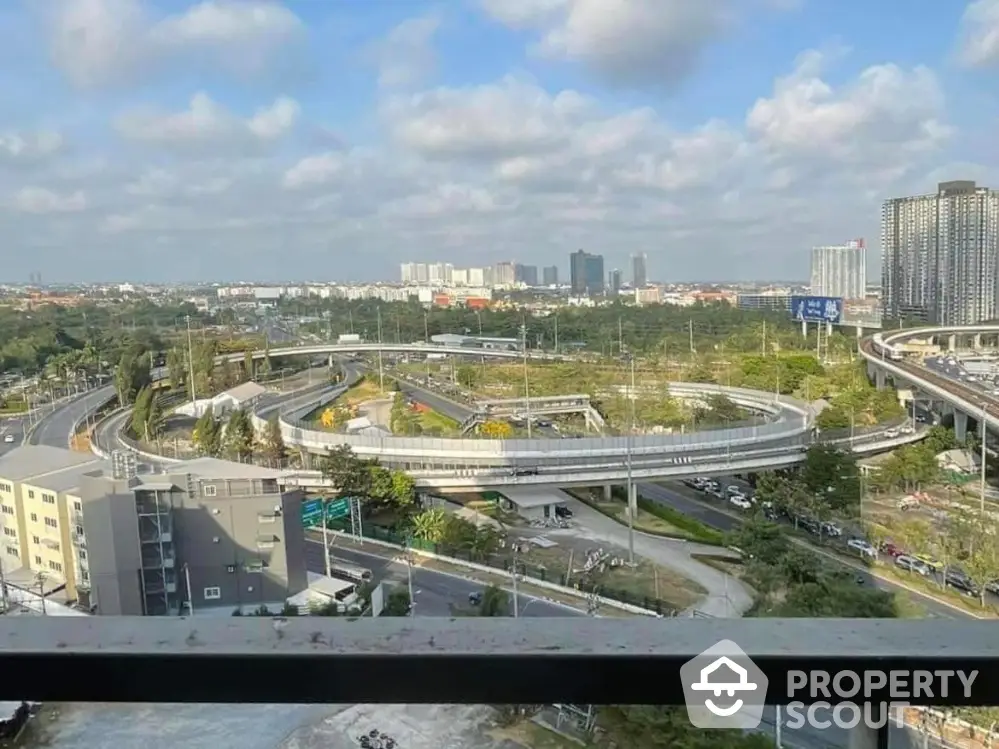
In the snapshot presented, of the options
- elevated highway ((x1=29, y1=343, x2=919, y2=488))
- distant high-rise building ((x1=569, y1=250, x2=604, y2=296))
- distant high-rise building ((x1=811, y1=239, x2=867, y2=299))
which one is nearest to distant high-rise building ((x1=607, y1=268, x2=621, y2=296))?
distant high-rise building ((x1=569, y1=250, x2=604, y2=296))

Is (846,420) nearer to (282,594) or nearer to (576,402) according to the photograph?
(576,402)

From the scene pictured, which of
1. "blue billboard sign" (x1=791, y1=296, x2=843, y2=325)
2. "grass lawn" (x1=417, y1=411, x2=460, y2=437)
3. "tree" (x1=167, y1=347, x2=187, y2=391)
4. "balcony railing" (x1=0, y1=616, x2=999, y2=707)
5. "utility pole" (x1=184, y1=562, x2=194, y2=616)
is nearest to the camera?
"balcony railing" (x1=0, y1=616, x2=999, y2=707)

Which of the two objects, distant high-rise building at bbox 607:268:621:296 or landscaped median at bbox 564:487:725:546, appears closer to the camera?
landscaped median at bbox 564:487:725:546

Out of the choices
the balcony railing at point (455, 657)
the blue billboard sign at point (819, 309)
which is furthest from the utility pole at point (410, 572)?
the blue billboard sign at point (819, 309)

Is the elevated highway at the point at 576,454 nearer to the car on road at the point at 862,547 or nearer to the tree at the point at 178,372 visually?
the car on road at the point at 862,547

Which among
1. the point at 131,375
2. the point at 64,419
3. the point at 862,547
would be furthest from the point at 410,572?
the point at 131,375

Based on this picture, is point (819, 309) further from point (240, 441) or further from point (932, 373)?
point (240, 441)

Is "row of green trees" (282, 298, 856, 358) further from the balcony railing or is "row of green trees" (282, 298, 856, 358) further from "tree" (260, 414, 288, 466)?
the balcony railing
